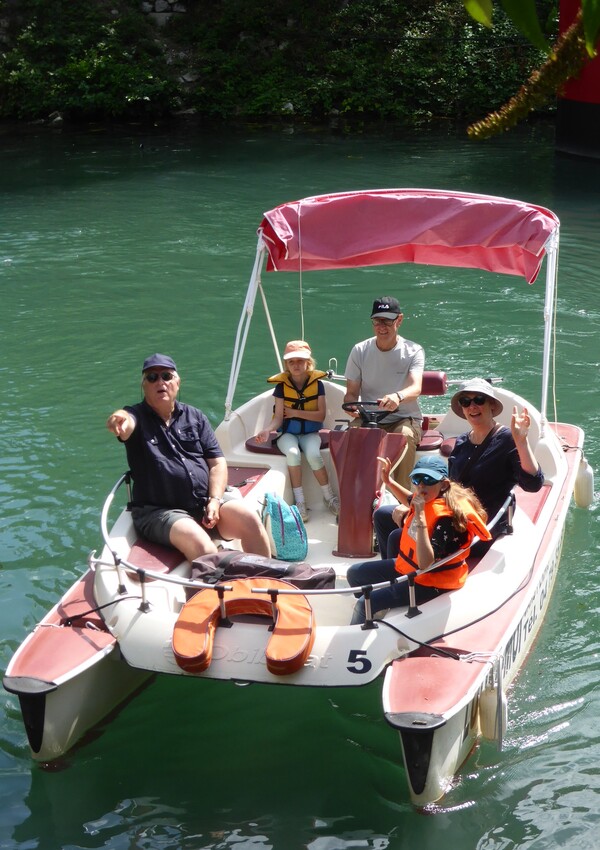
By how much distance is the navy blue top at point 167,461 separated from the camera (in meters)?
5.62

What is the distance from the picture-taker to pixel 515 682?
543cm

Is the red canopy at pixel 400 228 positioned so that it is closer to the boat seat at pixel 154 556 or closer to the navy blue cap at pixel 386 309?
the navy blue cap at pixel 386 309

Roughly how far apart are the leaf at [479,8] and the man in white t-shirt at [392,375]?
5.67 m

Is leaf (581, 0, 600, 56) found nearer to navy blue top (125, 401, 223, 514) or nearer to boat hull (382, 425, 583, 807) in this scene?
boat hull (382, 425, 583, 807)

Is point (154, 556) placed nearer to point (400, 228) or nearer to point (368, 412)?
point (368, 412)

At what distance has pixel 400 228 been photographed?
7000mm

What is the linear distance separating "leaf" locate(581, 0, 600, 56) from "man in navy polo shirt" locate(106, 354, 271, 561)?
183 inches

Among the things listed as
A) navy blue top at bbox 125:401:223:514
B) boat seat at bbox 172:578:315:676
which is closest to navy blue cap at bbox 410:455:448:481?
boat seat at bbox 172:578:315:676

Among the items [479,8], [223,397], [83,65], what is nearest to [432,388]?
[223,397]

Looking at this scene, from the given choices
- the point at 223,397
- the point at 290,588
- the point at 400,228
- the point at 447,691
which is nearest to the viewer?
the point at 447,691

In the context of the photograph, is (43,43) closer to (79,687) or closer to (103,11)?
(103,11)

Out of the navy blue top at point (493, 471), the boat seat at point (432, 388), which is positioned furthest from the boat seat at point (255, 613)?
the boat seat at point (432, 388)

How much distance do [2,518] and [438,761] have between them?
419 centimetres

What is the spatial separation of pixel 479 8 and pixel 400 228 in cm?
612
